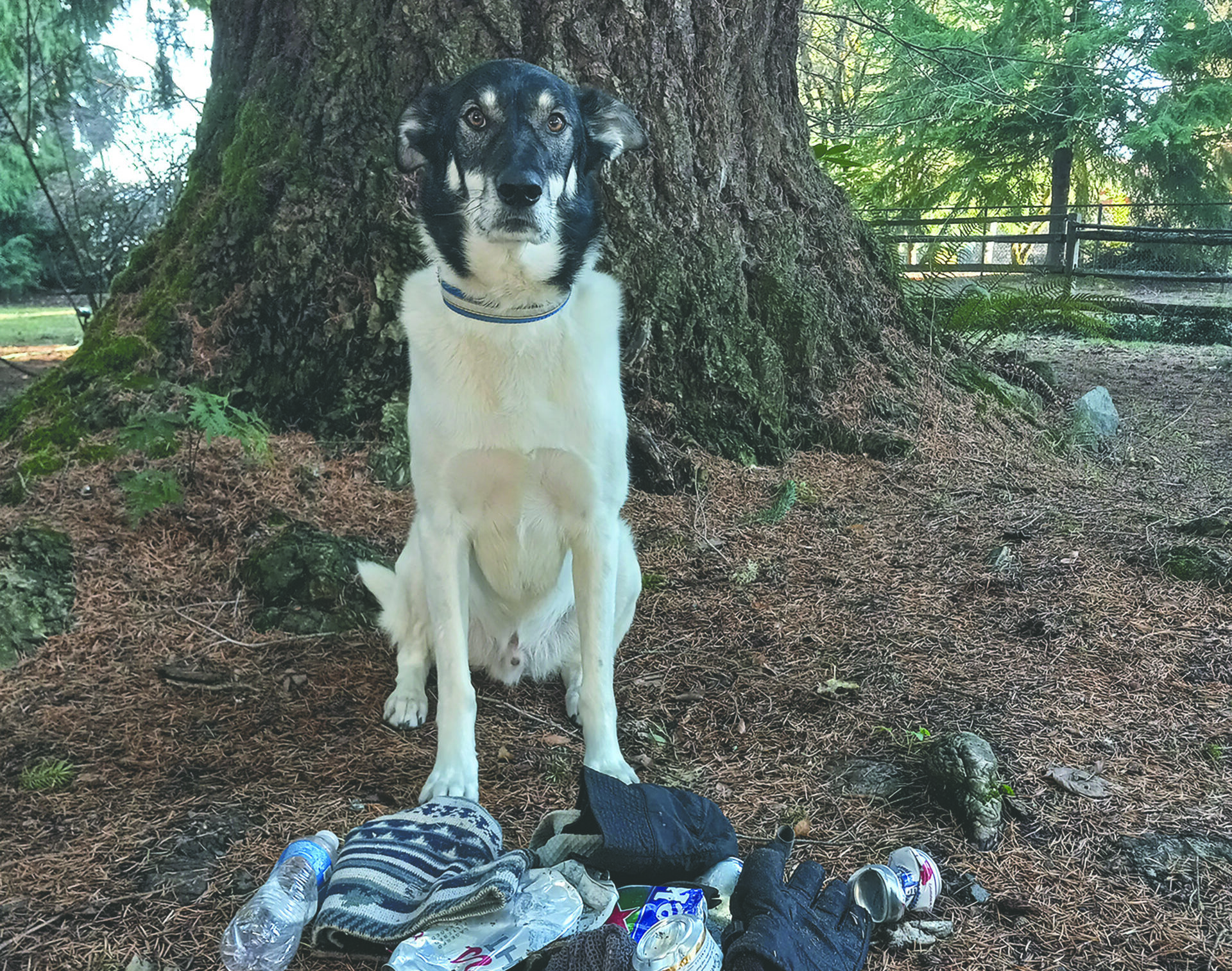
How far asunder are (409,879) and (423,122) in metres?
2.12

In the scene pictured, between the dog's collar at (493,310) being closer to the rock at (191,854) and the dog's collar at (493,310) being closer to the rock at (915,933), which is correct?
the rock at (191,854)

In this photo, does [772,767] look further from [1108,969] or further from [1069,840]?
[1108,969]

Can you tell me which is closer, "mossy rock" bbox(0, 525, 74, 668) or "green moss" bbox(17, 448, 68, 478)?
"mossy rock" bbox(0, 525, 74, 668)

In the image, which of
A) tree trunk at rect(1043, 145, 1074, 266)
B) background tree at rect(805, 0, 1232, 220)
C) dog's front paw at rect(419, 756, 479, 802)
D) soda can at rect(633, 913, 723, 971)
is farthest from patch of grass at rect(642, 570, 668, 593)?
tree trunk at rect(1043, 145, 1074, 266)

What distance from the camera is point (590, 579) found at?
8.75 ft

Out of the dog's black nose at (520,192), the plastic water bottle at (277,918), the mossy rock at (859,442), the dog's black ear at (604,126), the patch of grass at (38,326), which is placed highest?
the dog's black ear at (604,126)

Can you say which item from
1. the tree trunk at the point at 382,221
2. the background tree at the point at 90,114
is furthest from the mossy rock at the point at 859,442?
the background tree at the point at 90,114

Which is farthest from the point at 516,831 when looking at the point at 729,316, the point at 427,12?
the point at 427,12

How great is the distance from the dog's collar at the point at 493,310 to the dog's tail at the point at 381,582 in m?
0.92

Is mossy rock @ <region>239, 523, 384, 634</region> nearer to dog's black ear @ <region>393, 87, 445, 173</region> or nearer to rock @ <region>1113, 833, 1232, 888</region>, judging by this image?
dog's black ear @ <region>393, 87, 445, 173</region>

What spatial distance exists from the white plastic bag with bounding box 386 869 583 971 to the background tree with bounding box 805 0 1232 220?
38.4ft

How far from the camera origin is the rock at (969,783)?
2174mm

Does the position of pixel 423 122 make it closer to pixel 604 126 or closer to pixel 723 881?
pixel 604 126

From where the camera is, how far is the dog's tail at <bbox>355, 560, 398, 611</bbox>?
302 centimetres
